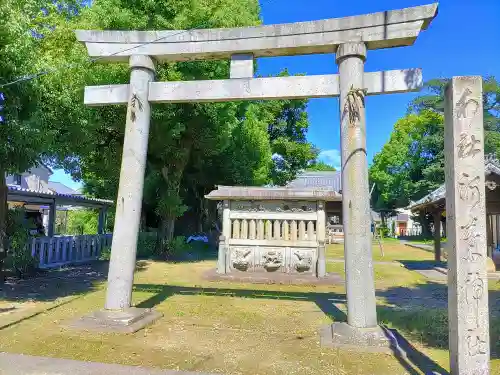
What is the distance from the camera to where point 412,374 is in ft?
14.4

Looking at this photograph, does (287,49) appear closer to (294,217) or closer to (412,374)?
(412,374)

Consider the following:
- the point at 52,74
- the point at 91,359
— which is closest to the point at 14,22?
the point at 52,74

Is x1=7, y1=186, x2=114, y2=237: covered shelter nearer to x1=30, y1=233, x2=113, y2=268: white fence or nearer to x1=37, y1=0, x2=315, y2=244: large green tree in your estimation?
x1=30, y1=233, x2=113, y2=268: white fence

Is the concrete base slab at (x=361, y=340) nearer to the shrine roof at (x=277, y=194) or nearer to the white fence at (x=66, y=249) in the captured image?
the shrine roof at (x=277, y=194)

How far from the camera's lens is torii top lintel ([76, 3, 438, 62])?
586 cm

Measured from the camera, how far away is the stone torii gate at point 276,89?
18.4 feet

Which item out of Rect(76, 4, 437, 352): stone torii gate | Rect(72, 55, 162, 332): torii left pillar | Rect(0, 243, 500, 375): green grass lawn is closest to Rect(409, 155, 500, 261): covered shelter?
Rect(0, 243, 500, 375): green grass lawn

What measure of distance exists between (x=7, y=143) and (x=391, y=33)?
687 centimetres

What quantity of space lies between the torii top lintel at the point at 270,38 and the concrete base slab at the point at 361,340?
434 centimetres

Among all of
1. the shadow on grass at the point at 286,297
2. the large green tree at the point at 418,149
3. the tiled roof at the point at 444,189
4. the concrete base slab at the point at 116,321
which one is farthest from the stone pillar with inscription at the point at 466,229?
the large green tree at the point at 418,149

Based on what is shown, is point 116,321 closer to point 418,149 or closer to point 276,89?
point 276,89

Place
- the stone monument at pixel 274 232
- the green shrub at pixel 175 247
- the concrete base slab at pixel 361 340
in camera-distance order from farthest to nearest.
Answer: the green shrub at pixel 175 247
the stone monument at pixel 274 232
the concrete base slab at pixel 361 340

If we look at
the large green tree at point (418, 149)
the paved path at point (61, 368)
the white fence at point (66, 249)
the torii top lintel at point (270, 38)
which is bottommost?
the paved path at point (61, 368)

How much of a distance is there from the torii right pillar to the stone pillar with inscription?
4.74 ft
